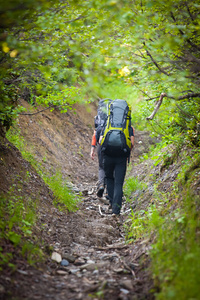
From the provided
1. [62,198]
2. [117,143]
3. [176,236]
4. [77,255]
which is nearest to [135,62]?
[117,143]

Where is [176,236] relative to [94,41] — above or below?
below

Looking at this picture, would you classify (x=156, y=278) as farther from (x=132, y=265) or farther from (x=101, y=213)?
(x=101, y=213)

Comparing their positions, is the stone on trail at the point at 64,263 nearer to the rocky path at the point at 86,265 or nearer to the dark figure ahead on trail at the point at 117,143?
the rocky path at the point at 86,265

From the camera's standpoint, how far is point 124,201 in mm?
7559

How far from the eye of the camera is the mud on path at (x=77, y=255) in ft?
9.44

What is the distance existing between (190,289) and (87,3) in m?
3.34

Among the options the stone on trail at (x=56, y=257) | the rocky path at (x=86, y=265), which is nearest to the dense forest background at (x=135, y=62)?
the rocky path at (x=86, y=265)

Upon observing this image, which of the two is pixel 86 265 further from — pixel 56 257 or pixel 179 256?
pixel 179 256

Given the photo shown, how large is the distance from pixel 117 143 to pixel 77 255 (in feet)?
7.71

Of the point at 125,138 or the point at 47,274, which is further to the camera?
the point at 125,138

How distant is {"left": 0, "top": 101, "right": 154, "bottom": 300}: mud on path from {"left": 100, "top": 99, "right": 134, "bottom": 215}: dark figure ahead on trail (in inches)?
27.6

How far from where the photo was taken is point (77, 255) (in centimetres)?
408

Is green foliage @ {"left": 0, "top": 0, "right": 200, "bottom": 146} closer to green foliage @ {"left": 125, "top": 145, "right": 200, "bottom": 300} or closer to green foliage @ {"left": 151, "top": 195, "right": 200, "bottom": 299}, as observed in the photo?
green foliage @ {"left": 125, "top": 145, "right": 200, "bottom": 300}

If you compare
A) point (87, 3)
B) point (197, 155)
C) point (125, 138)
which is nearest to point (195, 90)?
point (197, 155)
